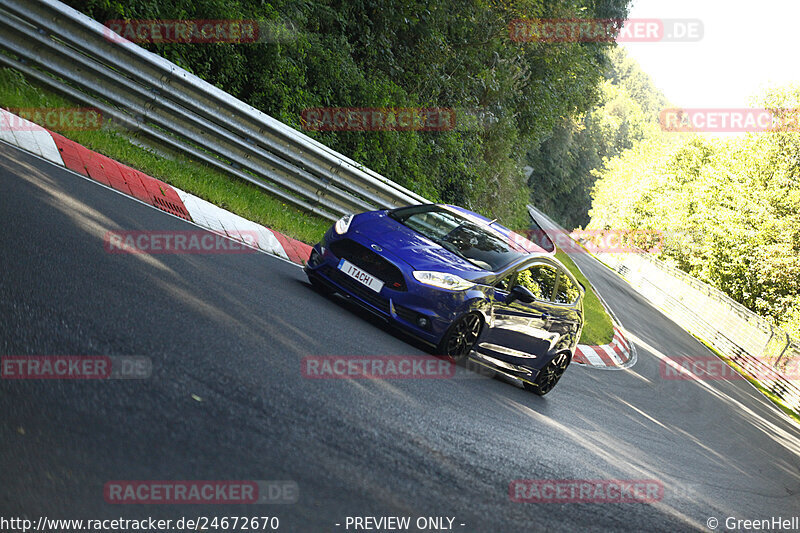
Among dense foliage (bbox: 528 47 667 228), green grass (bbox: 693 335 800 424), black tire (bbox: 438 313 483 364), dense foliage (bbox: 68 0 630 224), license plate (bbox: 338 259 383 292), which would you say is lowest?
green grass (bbox: 693 335 800 424)

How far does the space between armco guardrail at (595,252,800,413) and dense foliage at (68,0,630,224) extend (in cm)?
1082

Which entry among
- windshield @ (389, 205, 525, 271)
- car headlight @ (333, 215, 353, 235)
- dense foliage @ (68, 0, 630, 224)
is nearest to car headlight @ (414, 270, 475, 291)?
windshield @ (389, 205, 525, 271)

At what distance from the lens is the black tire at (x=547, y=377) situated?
28.6 feet

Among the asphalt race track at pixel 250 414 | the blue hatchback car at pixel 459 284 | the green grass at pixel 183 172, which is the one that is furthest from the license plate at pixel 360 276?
the green grass at pixel 183 172

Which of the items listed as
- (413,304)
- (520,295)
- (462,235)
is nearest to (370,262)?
(413,304)

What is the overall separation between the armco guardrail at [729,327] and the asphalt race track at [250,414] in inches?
701

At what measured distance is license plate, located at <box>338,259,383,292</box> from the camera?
7.38 m

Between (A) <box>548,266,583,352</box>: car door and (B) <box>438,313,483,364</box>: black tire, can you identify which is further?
(A) <box>548,266,583,352</box>: car door

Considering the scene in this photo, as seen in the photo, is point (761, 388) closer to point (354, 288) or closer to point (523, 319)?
point (523, 319)

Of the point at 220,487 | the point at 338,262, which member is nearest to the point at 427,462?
the point at 220,487

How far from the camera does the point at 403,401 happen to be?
5539 millimetres

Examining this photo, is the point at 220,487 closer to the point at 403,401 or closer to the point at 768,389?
the point at 403,401

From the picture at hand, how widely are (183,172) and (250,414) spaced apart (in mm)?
6727

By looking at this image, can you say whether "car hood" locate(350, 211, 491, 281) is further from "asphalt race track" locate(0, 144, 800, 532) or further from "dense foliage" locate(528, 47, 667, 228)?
"dense foliage" locate(528, 47, 667, 228)
